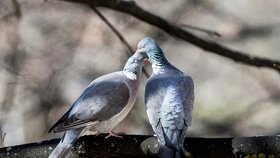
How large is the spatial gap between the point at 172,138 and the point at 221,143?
19 centimetres

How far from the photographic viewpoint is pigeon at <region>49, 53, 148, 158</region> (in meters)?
2.72

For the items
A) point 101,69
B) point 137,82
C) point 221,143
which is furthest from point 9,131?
point 221,143

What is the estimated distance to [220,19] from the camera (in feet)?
18.5

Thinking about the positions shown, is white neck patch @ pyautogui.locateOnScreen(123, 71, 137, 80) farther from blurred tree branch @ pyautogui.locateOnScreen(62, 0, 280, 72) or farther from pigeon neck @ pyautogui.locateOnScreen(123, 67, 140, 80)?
blurred tree branch @ pyautogui.locateOnScreen(62, 0, 280, 72)

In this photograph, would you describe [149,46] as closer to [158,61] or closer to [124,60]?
[158,61]

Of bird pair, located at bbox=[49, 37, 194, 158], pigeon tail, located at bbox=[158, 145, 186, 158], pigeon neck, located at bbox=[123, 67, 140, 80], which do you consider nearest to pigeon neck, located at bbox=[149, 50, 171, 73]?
bird pair, located at bbox=[49, 37, 194, 158]

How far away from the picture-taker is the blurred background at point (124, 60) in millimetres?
5070

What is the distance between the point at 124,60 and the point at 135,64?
2.31 meters

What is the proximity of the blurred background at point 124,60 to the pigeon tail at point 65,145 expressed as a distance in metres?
2.16

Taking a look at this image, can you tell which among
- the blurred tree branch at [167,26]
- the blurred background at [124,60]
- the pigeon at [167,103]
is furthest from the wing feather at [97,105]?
the blurred background at [124,60]

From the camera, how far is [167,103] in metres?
2.63

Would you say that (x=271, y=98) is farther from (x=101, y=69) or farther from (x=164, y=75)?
(x=164, y=75)

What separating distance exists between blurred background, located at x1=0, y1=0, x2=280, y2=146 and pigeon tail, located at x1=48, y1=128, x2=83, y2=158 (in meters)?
2.16

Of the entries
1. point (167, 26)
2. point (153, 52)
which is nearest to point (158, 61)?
point (153, 52)
